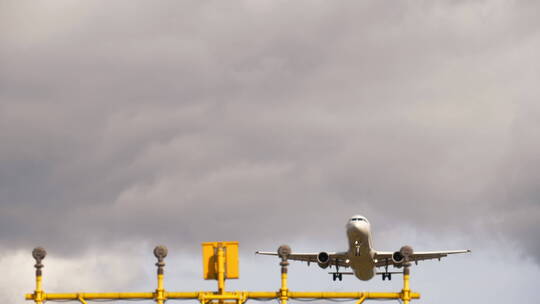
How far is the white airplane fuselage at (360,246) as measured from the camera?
11388 cm

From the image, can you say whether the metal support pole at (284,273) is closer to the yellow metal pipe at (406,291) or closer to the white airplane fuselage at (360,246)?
the yellow metal pipe at (406,291)

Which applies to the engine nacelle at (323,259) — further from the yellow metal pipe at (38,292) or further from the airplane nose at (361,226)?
the yellow metal pipe at (38,292)

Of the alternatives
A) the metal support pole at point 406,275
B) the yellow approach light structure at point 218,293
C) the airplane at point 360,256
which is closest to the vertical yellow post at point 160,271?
the yellow approach light structure at point 218,293

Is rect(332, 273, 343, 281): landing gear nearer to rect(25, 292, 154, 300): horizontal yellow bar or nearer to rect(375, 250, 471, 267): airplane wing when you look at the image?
rect(375, 250, 471, 267): airplane wing

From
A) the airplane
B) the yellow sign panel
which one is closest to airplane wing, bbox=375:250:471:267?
the airplane

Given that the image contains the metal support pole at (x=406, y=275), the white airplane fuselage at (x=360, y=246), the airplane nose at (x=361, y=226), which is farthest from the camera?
the white airplane fuselage at (x=360, y=246)

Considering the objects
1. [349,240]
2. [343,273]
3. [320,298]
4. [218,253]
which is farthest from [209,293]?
[343,273]

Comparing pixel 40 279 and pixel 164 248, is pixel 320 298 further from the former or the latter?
pixel 40 279

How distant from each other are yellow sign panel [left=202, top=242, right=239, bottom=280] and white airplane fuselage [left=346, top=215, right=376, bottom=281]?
73.2 meters

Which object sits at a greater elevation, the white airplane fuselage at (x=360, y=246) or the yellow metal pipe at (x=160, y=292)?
the white airplane fuselage at (x=360, y=246)

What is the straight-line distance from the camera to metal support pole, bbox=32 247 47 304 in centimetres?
4088

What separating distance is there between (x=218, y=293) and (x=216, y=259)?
129cm

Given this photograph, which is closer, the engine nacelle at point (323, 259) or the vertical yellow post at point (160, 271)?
the vertical yellow post at point (160, 271)

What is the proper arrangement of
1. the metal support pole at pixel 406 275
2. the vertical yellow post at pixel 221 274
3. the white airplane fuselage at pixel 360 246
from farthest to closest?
the white airplane fuselage at pixel 360 246, the vertical yellow post at pixel 221 274, the metal support pole at pixel 406 275
